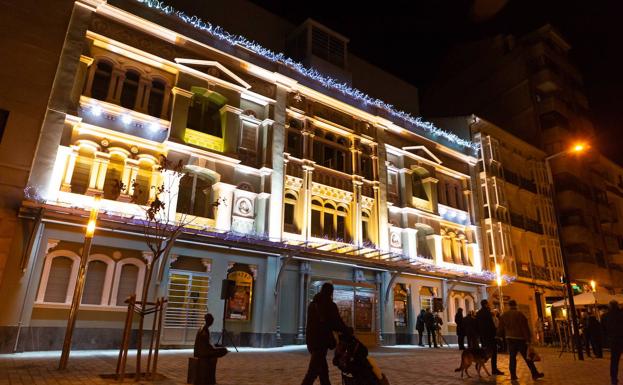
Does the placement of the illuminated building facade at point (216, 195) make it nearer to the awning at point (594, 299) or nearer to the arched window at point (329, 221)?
the arched window at point (329, 221)

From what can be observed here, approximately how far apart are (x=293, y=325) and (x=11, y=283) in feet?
35.0

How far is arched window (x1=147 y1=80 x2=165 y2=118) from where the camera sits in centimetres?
1777

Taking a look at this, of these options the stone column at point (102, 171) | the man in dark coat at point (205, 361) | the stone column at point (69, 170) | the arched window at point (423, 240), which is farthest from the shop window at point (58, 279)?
the arched window at point (423, 240)

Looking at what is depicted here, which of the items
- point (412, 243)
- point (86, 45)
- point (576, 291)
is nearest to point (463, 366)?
point (412, 243)

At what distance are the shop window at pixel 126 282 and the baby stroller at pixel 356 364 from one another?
1111cm

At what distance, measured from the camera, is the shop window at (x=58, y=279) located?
540 inches

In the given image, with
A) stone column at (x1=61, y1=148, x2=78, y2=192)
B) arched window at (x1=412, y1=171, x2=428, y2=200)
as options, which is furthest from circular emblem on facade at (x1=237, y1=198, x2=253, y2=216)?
arched window at (x1=412, y1=171, x2=428, y2=200)

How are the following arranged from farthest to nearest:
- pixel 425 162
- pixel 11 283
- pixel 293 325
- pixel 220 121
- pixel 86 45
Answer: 1. pixel 425 162
2. pixel 220 121
3. pixel 293 325
4. pixel 86 45
5. pixel 11 283

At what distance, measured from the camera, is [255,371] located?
399 inches

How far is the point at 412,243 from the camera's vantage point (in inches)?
950

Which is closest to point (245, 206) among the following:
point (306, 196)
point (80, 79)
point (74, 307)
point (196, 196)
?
point (196, 196)

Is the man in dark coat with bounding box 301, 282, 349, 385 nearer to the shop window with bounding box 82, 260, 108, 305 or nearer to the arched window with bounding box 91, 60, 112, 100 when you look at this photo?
the shop window with bounding box 82, 260, 108, 305

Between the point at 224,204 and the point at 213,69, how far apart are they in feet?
21.1

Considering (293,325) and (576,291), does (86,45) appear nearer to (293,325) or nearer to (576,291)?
(293,325)
